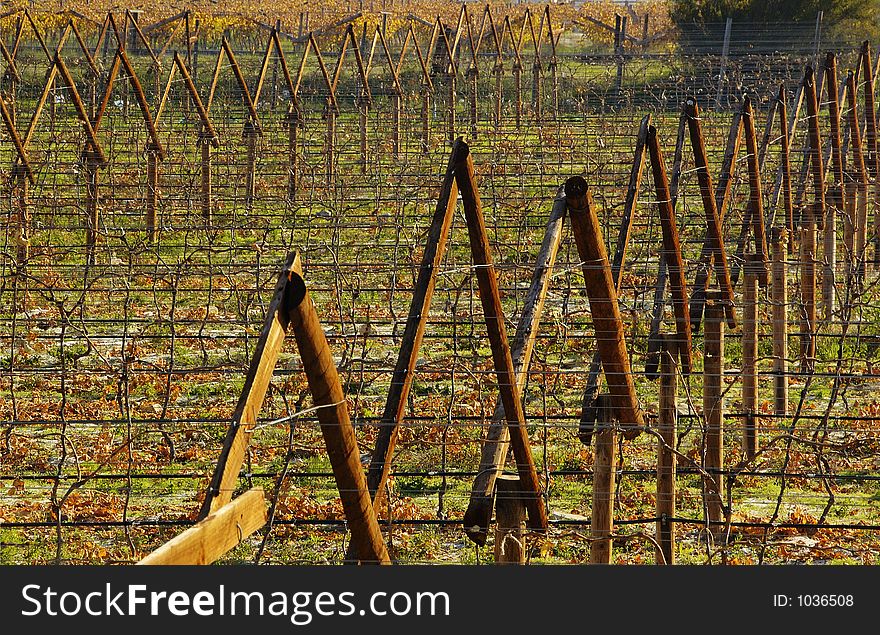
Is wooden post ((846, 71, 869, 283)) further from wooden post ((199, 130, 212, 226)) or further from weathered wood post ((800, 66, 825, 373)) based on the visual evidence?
wooden post ((199, 130, 212, 226))

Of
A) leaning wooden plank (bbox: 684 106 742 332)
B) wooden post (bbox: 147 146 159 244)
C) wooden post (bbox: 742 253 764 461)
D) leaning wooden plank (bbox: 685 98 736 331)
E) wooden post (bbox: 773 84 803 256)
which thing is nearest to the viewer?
leaning wooden plank (bbox: 685 98 736 331)

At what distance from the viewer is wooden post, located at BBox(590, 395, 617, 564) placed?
4188 mm

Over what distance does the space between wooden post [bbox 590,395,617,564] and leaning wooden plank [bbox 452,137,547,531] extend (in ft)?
0.76

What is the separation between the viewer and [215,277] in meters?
11.3

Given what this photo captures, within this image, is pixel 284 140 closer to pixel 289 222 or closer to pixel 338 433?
pixel 289 222

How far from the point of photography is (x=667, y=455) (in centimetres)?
486

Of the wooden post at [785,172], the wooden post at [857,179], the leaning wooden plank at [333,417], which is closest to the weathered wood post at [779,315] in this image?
the wooden post at [785,172]

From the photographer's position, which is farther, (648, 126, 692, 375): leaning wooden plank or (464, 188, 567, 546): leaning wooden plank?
(648, 126, 692, 375): leaning wooden plank

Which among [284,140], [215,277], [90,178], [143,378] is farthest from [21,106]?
[143,378]

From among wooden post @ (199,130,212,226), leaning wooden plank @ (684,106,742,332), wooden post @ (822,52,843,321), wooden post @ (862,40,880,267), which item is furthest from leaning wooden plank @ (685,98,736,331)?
wooden post @ (199,130,212,226)

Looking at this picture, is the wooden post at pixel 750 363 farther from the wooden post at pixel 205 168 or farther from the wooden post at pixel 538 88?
the wooden post at pixel 538 88

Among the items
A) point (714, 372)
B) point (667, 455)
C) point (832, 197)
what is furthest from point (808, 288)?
point (667, 455)

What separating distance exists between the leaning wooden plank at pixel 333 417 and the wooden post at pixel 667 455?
1.65 m

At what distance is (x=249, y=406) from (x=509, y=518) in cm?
142
